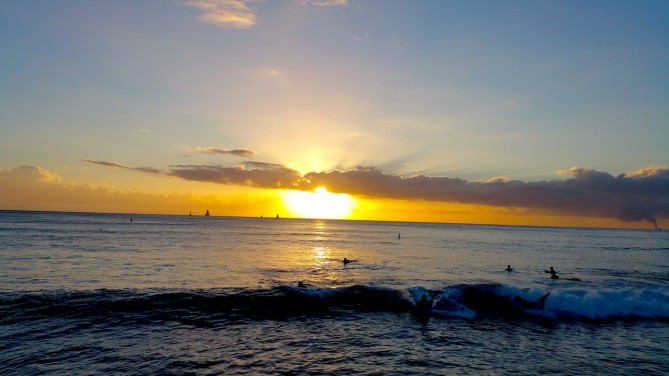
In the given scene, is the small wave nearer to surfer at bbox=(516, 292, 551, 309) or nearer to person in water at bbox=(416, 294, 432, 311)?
surfer at bbox=(516, 292, 551, 309)

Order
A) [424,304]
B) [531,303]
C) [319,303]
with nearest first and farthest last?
1. [424,304]
2. [531,303]
3. [319,303]

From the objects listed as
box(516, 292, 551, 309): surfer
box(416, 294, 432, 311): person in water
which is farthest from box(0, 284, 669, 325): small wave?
box(416, 294, 432, 311): person in water

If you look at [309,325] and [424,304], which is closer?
[309,325]

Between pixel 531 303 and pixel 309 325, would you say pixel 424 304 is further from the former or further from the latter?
pixel 309 325

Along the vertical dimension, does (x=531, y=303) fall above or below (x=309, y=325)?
above

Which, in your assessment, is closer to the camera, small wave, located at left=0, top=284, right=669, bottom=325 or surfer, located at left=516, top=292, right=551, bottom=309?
small wave, located at left=0, top=284, right=669, bottom=325

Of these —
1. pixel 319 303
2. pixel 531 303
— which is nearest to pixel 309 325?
pixel 319 303

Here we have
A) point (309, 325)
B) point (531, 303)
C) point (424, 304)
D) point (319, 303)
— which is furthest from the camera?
point (319, 303)

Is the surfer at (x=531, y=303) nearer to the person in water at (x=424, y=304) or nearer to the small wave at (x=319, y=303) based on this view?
the small wave at (x=319, y=303)

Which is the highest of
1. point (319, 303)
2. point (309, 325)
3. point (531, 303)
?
point (531, 303)

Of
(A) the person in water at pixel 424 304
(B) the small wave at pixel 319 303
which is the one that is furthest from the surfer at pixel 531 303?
(A) the person in water at pixel 424 304

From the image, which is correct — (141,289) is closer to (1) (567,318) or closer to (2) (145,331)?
(2) (145,331)

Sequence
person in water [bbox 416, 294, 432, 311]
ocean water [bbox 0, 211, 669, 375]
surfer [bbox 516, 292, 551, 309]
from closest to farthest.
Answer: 1. ocean water [bbox 0, 211, 669, 375]
2. person in water [bbox 416, 294, 432, 311]
3. surfer [bbox 516, 292, 551, 309]

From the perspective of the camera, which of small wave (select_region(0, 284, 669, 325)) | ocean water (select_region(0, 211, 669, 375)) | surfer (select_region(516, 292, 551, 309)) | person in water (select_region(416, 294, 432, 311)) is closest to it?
ocean water (select_region(0, 211, 669, 375))
